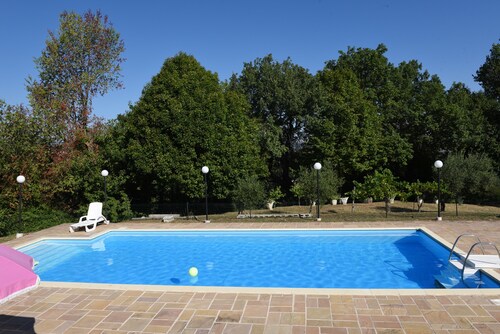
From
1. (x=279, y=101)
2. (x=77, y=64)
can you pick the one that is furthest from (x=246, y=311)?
(x=77, y=64)

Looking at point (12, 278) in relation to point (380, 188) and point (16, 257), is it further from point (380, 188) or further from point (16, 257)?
point (380, 188)

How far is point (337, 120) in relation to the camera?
23500mm

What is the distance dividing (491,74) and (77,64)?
101 ft

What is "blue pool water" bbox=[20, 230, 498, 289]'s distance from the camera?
920 cm

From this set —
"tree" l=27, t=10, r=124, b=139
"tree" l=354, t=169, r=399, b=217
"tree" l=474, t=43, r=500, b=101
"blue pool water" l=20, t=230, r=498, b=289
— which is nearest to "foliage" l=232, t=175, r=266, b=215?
"blue pool water" l=20, t=230, r=498, b=289

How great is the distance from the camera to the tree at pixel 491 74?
95.8 ft

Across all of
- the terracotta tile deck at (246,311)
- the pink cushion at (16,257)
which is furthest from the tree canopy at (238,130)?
the pink cushion at (16,257)

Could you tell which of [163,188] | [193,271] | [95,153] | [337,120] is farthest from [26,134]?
[337,120]

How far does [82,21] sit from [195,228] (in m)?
17.7

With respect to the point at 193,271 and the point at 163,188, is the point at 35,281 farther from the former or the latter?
the point at 163,188

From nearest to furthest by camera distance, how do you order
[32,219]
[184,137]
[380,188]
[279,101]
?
[32,219] < [380,188] < [184,137] < [279,101]

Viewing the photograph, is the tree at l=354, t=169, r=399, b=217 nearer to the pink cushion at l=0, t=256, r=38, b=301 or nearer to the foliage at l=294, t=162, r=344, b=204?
the foliage at l=294, t=162, r=344, b=204

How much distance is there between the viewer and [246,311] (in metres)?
5.99

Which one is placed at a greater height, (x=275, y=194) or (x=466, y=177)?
(x=466, y=177)
